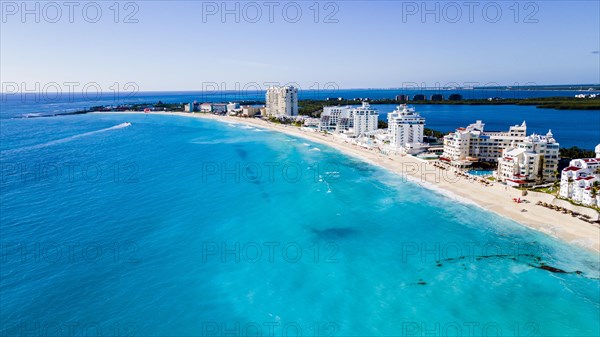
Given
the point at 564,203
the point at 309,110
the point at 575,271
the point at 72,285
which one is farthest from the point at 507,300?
the point at 309,110

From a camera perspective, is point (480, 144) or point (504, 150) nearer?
point (504, 150)

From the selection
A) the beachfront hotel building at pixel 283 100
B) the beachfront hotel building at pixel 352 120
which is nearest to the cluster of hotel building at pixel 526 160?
the beachfront hotel building at pixel 352 120

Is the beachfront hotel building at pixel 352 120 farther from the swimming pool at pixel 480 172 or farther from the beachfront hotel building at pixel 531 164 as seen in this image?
the beachfront hotel building at pixel 531 164

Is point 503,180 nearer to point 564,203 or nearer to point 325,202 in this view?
point 564,203

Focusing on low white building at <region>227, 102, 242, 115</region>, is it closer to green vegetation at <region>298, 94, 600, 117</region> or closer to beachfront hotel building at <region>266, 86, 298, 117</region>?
beachfront hotel building at <region>266, 86, 298, 117</region>

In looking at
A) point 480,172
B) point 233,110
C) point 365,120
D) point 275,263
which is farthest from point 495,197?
point 233,110

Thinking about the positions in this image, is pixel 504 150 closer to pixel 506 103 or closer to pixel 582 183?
pixel 582 183
